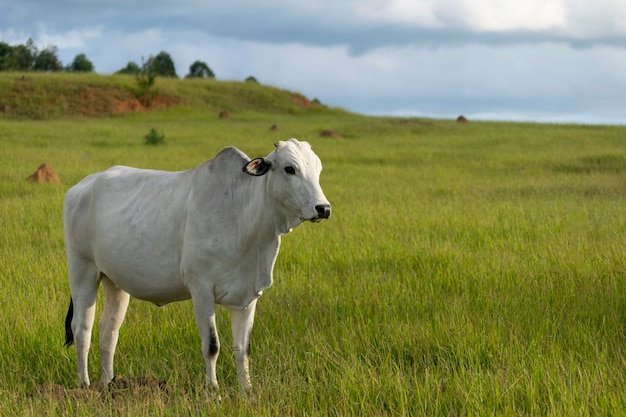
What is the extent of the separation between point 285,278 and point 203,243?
3739mm

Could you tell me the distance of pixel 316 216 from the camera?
4812 millimetres

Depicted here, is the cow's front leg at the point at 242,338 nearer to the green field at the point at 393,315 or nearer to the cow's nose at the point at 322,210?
the green field at the point at 393,315

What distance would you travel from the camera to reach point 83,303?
247 inches

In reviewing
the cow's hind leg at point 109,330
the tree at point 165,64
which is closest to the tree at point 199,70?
the tree at point 165,64

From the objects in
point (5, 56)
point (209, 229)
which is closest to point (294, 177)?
point (209, 229)

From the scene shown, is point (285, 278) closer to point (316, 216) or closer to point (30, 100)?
point (316, 216)

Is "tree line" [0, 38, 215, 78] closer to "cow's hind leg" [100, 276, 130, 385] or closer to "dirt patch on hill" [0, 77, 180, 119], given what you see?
"dirt patch on hill" [0, 77, 180, 119]

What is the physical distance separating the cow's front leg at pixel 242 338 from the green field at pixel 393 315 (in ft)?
0.53

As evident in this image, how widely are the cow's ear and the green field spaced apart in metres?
1.46

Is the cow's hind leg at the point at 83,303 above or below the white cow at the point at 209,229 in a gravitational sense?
below

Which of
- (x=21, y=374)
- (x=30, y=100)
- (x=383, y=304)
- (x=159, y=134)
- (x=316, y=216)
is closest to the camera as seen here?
(x=316, y=216)

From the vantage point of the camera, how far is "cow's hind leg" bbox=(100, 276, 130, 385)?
20.7 ft

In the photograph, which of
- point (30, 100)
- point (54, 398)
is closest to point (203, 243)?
point (54, 398)

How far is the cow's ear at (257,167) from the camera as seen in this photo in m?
5.02
